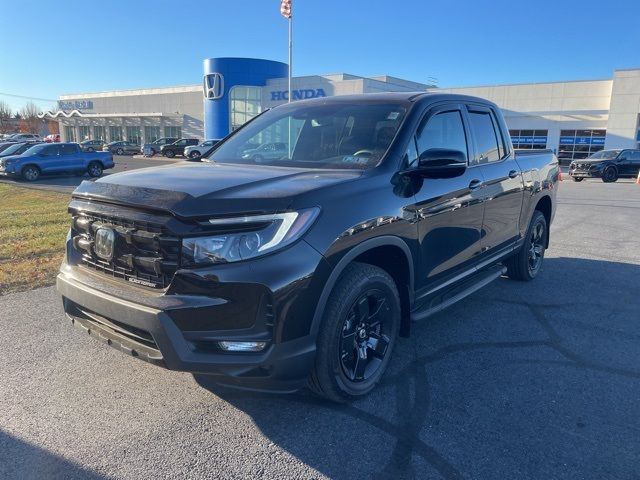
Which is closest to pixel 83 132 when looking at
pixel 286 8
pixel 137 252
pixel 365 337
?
pixel 286 8

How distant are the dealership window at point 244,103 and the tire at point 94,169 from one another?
24.6 meters

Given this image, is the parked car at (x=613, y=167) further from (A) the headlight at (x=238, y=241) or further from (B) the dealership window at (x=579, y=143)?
(A) the headlight at (x=238, y=241)

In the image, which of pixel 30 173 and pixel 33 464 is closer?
pixel 33 464

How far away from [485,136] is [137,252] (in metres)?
3.41

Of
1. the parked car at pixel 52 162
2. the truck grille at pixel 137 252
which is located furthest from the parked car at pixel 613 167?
the truck grille at pixel 137 252

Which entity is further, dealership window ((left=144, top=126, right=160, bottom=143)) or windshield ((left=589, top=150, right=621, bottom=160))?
dealership window ((left=144, top=126, right=160, bottom=143))

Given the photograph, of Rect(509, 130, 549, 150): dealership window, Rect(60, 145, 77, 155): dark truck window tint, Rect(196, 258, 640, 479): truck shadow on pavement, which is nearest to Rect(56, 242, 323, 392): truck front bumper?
Rect(196, 258, 640, 479): truck shadow on pavement

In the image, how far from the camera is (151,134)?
61.8m

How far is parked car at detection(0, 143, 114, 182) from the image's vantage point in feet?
68.6

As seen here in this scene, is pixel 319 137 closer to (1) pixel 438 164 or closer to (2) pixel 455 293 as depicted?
(1) pixel 438 164

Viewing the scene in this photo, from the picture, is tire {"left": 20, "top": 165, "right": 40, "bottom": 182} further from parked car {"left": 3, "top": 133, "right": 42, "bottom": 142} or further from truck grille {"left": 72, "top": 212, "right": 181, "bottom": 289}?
parked car {"left": 3, "top": 133, "right": 42, "bottom": 142}

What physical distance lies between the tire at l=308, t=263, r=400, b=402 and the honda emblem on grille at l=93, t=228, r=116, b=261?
4.21 ft

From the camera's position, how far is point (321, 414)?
3.05m

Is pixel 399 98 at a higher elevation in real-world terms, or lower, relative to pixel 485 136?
higher
